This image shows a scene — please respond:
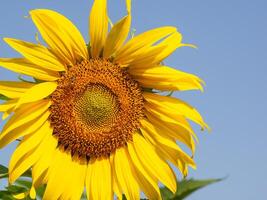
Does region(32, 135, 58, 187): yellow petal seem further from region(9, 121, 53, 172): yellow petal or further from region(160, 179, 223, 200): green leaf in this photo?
region(160, 179, 223, 200): green leaf

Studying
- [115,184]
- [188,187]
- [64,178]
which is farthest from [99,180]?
[188,187]

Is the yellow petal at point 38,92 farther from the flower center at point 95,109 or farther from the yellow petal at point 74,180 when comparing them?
the yellow petal at point 74,180

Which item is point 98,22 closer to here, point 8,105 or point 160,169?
point 8,105

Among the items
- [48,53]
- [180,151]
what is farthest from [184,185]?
[48,53]

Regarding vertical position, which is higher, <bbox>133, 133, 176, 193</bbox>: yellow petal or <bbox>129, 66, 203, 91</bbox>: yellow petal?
<bbox>129, 66, 203, 91</bbox>: yellow petal

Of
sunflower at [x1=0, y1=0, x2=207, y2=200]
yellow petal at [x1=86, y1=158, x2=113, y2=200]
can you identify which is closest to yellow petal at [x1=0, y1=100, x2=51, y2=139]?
sunflower at [x1=0, y1=0, x2=207, y2=200]

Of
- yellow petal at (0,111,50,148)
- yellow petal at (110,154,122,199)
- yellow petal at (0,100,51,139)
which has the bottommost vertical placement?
yellow petal at (110,154,122,199)

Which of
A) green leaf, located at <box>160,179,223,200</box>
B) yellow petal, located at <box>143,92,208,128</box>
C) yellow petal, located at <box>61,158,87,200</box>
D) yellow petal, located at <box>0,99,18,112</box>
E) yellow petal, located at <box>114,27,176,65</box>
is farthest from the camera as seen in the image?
yellow petal, located at <box>61,158,87,200</box>
